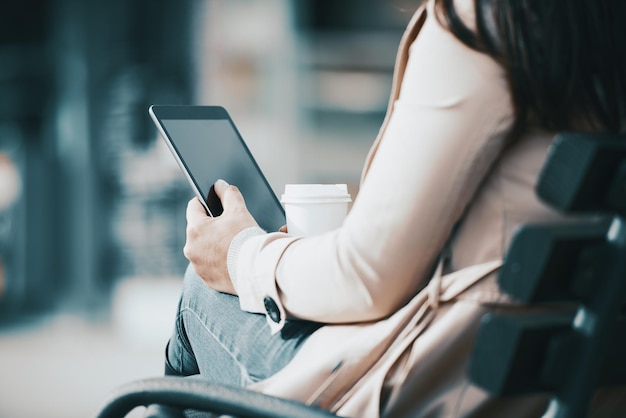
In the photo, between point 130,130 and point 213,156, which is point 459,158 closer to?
point 213,156

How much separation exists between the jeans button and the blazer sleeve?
0.11m

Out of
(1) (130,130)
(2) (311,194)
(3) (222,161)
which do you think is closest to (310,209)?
(2) (311,194)

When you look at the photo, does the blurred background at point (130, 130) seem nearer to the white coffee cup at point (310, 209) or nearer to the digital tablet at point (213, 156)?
the digital tablet at point (213, 156)

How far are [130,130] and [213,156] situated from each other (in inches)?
285

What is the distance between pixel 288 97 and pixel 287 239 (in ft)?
22.1

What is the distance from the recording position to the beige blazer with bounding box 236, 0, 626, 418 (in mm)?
1296

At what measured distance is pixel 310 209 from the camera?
72.9 inches

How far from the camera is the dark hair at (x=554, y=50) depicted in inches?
50.6

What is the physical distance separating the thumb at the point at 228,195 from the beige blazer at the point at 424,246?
0.35 meters

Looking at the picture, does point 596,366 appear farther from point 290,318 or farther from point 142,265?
point 142,265

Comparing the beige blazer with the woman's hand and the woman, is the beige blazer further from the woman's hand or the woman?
the woman's hand

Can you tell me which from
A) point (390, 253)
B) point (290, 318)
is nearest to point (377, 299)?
point (390, 253)

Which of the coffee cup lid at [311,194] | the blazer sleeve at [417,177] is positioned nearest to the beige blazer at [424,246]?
the blazer sleeve at [417,177]

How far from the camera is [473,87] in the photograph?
129 centimetres
